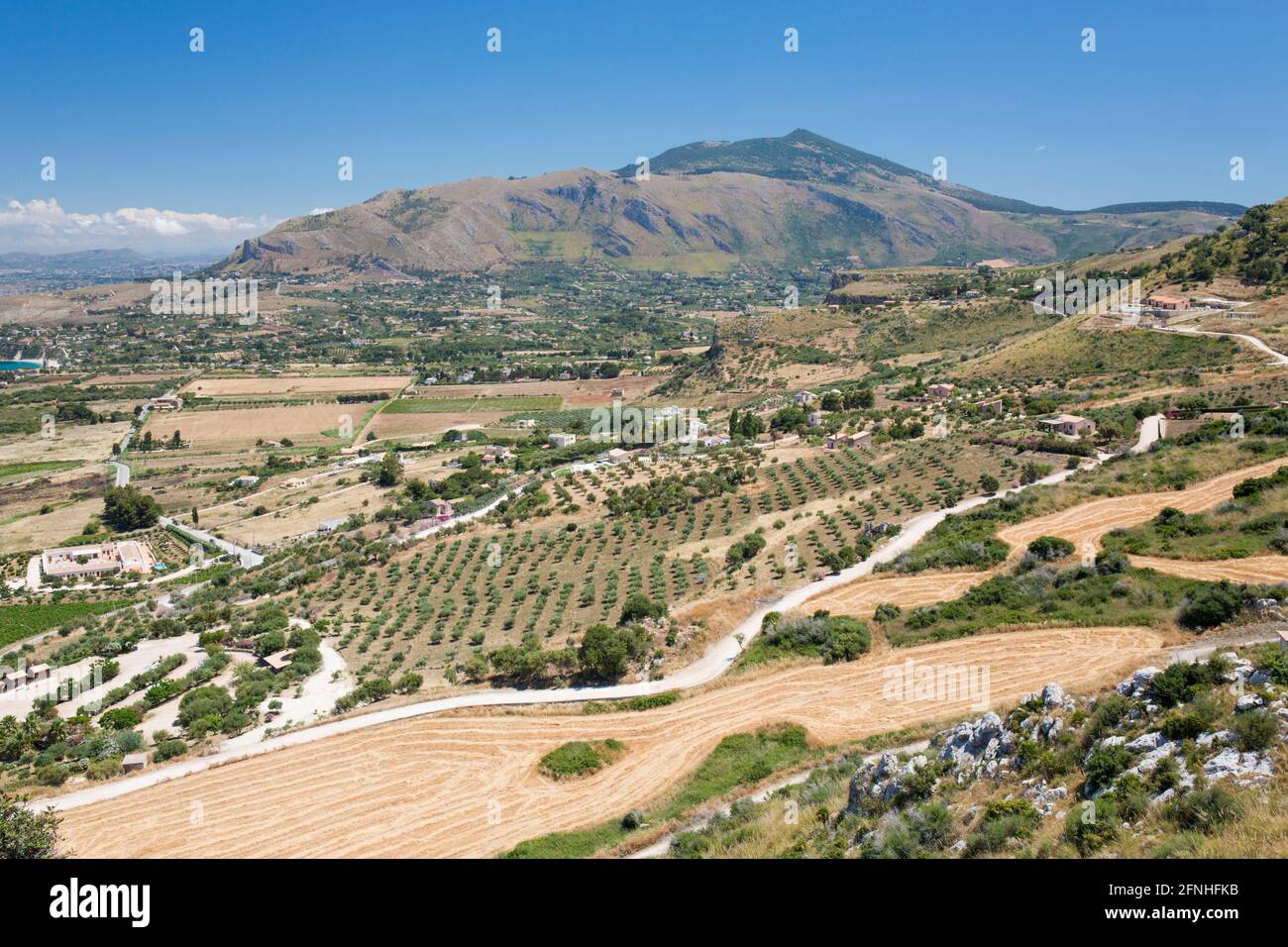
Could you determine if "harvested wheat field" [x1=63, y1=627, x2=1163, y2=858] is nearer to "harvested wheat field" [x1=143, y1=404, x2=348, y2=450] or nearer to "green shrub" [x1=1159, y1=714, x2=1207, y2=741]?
"green shrub" [x1=1159, y1=714, x2=1207, y2=741]

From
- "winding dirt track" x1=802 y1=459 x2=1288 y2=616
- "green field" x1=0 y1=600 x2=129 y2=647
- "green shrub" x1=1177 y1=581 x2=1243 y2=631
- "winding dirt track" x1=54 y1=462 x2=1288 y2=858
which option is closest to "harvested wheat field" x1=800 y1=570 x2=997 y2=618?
"winding dirt track" x1=802 y1=459 x2=1288 y2=616

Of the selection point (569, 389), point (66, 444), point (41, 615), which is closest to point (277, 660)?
→ point (41, 615)

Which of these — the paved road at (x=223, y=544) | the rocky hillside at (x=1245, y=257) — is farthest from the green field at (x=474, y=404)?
the rocky hillside at (x=1245, y=257)

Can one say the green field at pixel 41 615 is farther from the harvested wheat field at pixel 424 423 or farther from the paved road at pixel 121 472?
the harvested wheat field at pixel 424 423

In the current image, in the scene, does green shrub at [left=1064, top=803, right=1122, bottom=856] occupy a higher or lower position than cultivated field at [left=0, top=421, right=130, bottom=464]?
lower

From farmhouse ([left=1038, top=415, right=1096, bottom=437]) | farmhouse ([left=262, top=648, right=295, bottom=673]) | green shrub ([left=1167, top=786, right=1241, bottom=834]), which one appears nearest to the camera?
green shrub ([left=1167, top=786, right=1241, bottom=834])
